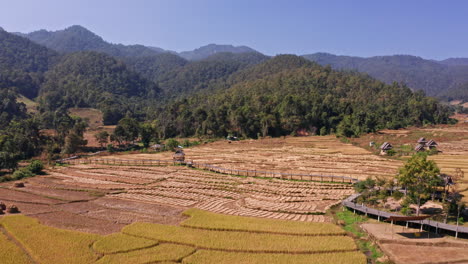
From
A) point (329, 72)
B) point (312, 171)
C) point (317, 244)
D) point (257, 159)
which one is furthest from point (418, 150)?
point (329, 72)

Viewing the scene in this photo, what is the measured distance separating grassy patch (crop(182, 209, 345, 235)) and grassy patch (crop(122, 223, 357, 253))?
677 mm

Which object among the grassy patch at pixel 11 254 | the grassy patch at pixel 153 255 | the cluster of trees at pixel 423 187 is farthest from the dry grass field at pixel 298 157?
the grassy patch at pixel 11 254

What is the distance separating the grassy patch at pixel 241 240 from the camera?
23.6 meters

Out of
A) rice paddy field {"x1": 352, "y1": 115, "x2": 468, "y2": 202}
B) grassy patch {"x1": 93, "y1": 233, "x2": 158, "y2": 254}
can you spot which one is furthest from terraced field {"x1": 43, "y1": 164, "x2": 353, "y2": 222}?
rice paddy field {"x1": 352, "y1": 115, "x2": 468, "y2": 202}

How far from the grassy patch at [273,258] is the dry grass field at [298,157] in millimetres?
24066

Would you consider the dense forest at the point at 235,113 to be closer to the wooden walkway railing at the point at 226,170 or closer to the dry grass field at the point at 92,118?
the dry grass field at the point at 92,118

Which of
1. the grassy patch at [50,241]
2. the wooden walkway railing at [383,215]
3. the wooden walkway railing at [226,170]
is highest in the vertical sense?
the wooden walkway railing at [226,170]

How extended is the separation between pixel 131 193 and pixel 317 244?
24.1 metres

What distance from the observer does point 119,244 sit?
81.3 feet

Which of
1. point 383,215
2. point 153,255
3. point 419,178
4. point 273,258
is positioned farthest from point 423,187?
point 153,255

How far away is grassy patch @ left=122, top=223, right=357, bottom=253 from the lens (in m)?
23.6

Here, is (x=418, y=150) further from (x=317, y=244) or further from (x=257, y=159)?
(x=317, y=244)

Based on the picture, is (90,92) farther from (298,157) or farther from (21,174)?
(298,157)

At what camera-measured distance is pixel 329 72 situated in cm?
15138
